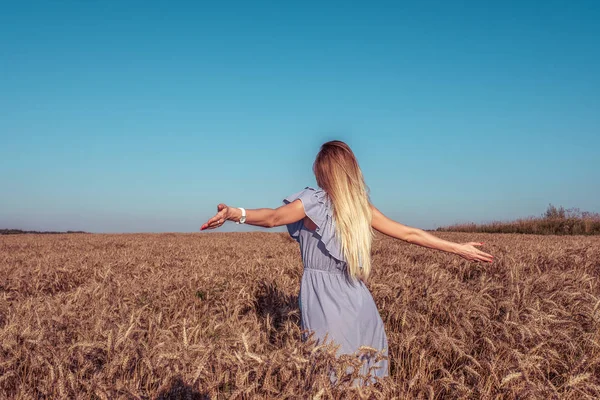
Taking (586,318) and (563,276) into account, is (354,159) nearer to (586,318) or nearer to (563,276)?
(586,318)

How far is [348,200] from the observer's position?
10.2 ft

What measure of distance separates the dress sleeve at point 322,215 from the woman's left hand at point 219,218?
574 mm

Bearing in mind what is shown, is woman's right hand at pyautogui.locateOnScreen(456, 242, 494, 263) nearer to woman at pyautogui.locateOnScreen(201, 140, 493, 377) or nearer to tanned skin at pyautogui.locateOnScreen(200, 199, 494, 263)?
tanned skin at pyautogui.locateOnScreen(200, 199, 494, 263)

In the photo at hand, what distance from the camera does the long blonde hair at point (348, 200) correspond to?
3109 millimetres

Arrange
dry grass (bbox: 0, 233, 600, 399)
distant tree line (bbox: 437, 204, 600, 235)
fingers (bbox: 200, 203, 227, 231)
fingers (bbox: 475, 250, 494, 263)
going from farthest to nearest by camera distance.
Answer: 1. distant tree line (bbox: 437, 204, 600, 235)
2. fingers (bbox: 475, 250, 494, 263)
3. fingers (bbox: 200, 203, 227, 231)
4. dry grass (bbox: 0, 233, 600, 399)

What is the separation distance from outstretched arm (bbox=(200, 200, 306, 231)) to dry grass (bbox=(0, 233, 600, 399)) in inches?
27.7

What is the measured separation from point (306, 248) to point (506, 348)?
5.25 ft

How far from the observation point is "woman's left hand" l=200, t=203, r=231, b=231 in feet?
8.82

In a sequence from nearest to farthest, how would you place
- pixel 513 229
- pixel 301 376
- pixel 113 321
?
1. pixel 301 376
2. pixel 113 321
3. pixel 513 229

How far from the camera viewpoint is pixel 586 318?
13.3 ft

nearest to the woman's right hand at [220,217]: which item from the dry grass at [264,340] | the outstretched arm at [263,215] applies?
the outstretched arm at [263,215]

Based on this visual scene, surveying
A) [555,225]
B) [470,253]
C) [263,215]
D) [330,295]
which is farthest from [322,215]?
[555,225]

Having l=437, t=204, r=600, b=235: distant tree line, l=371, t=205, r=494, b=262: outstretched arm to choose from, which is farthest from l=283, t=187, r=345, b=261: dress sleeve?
l=437, t=204, r=600, b=235: distant tree line

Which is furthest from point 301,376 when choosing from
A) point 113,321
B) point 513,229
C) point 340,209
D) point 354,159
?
point 513,229
